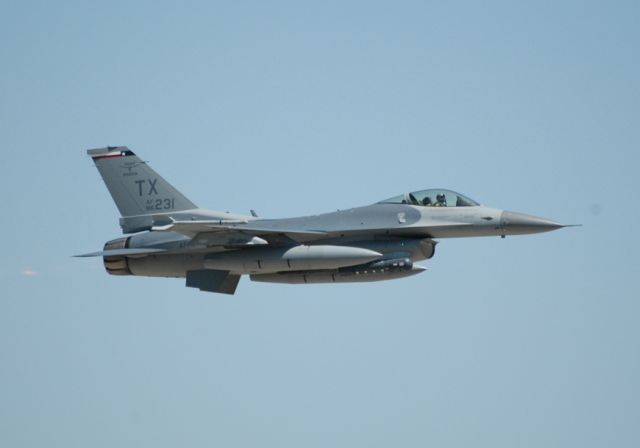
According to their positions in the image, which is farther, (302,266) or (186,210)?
(186,210)

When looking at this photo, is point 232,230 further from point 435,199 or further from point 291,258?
point 435,199

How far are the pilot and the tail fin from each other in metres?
6.12

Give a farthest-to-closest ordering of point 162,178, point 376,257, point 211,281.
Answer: point 162,178
point 211,281
point 376,257

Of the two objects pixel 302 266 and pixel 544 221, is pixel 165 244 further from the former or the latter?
pixel 544 221

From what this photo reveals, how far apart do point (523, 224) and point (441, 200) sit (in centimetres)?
193

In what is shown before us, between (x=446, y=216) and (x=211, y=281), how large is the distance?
5621 millimetres

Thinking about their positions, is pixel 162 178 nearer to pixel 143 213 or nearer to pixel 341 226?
pixel 143 213

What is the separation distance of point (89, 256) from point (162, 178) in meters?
2.81

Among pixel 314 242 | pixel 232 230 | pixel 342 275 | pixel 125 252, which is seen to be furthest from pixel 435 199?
pixel 125 252

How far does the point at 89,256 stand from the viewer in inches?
1120

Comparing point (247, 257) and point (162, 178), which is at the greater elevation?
point (162, 178)

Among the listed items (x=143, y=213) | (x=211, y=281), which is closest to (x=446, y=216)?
(x=211, y=281)

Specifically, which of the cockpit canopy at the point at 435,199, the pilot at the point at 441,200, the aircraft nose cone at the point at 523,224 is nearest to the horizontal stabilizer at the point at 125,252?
the cockpit canopy at the point at 435,199

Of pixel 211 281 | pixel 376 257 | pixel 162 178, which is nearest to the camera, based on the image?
pixel 376 257
